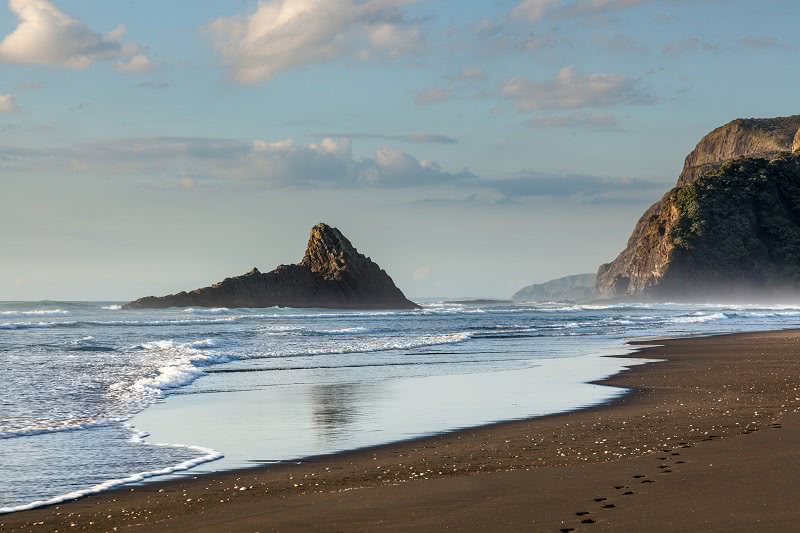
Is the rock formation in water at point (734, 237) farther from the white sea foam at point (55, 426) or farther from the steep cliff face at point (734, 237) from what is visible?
the white sea foam at point (55, 426)

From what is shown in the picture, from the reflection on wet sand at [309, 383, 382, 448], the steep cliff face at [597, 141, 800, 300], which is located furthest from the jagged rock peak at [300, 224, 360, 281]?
the reflection on wet sand at [309, 383, 382, 448]

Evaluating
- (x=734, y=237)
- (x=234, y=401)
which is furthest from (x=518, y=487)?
(x=734, y=237)

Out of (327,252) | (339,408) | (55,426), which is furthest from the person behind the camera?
(327,252)

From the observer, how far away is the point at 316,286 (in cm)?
12388

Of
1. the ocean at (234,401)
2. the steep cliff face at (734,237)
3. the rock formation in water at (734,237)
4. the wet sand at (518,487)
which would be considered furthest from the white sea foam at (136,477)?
the steep cliff face at (734,237)

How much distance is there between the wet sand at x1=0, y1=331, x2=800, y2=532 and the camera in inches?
281

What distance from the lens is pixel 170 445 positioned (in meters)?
11.5

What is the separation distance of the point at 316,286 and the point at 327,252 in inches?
231

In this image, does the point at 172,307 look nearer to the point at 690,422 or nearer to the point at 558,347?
the point at 558,347

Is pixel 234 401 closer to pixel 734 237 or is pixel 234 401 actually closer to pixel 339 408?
pixel 339 408

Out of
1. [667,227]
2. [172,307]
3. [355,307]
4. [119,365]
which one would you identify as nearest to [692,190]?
[667,227]

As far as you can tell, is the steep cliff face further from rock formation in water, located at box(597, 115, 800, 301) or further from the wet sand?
the wet sand

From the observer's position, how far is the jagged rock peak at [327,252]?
125438 millimetres

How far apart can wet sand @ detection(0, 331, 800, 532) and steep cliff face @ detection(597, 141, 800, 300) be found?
140m
